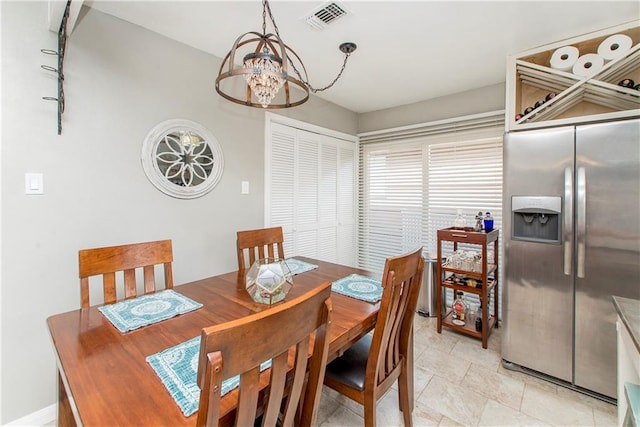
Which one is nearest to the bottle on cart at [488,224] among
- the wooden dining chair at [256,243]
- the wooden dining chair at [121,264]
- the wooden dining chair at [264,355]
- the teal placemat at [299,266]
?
the teal placemat at [299,266]

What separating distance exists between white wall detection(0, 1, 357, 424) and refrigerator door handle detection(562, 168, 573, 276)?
257cm

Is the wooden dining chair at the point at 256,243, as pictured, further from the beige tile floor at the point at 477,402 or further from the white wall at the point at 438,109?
the white wall at the point at 438,109

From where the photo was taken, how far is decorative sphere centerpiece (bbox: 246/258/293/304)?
1395 millimetres

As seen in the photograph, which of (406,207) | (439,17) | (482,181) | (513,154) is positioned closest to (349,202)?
(406,207)

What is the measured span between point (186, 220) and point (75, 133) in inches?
33.8

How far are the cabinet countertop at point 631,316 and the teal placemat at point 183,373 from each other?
133 cm

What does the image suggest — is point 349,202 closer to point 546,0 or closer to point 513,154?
point 513,154

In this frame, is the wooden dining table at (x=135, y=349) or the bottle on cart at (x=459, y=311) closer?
the wooden dining table at (x=135, y=349)

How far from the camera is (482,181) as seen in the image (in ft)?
9.91

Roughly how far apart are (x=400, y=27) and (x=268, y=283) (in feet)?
6.30

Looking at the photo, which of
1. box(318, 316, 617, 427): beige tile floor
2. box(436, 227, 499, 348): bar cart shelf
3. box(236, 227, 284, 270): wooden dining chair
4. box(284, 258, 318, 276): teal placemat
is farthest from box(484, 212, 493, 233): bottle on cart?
box(236, 227, 284, 270): wooden dining chair

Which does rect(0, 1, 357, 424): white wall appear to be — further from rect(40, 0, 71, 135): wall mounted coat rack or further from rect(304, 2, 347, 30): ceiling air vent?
rect(304, 2, 347, 30): ceiling air vent

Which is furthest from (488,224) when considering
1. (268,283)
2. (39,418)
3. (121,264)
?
(39,418)

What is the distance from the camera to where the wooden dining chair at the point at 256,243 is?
2.08 meters
